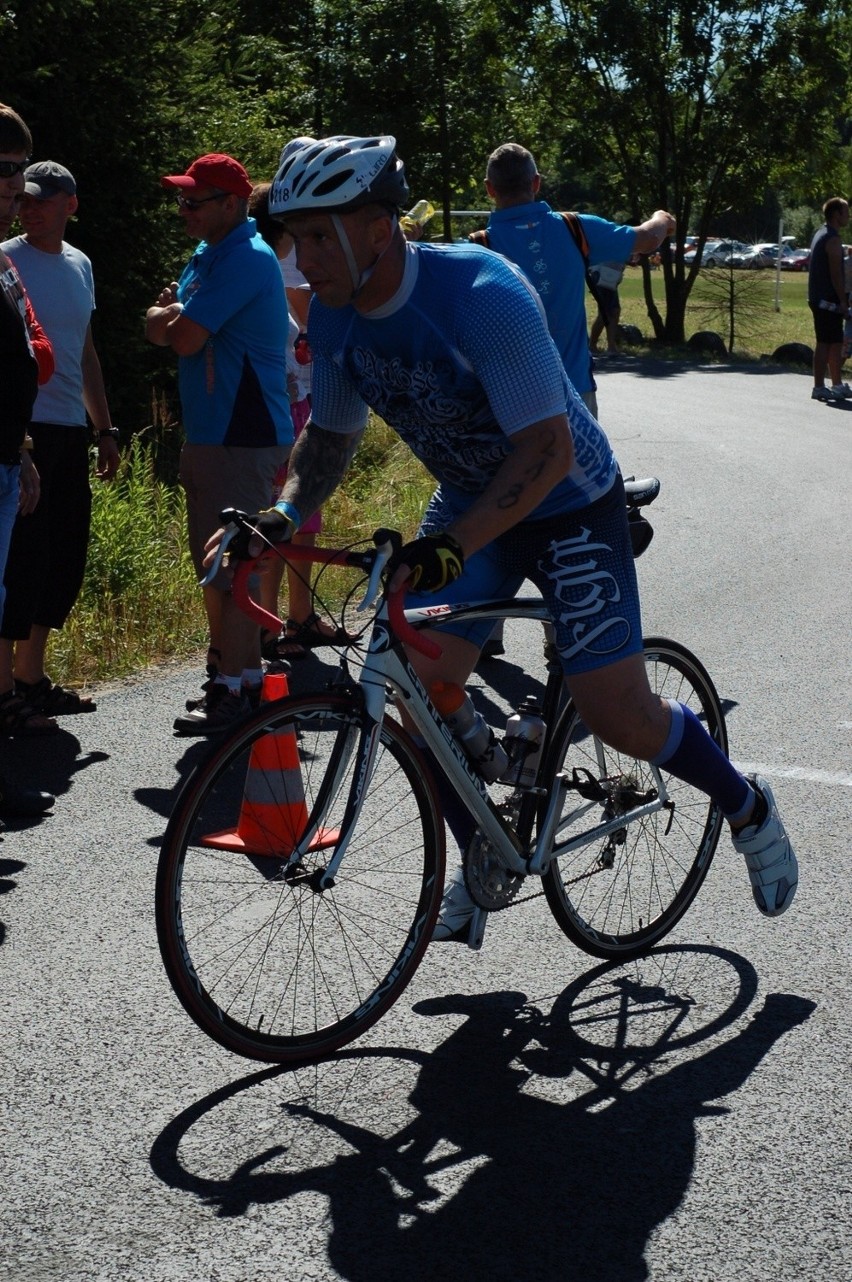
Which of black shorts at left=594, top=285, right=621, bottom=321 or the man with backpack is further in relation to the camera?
black shorts at left=594, top=285, right=621, bottom=321

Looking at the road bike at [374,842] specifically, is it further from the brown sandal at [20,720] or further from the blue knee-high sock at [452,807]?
the brown sandal at [20,720]

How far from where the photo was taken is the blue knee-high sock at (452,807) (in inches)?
160

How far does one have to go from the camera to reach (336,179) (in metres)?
3.49

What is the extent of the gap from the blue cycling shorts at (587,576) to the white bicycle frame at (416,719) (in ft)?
0.42

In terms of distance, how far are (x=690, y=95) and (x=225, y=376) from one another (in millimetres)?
26054

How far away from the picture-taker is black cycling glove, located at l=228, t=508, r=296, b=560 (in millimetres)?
3635

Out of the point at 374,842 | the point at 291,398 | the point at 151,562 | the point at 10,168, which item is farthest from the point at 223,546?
the point at 151,562

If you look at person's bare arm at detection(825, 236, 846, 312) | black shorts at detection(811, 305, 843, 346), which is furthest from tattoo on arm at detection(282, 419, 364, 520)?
black shorts at detection(811, 305, 843, 346)

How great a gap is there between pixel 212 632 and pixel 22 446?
167cm

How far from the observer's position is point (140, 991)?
4.25m

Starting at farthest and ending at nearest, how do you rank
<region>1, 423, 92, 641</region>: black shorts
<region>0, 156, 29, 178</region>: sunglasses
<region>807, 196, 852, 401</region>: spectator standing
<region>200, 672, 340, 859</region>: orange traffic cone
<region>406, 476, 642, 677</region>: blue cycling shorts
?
<region>807, 196, 852, 401</region>: spectator standing, <region>1, 423, 92, 641</region>: black shorts, <region>0, 156, 29, 178</region>: sunglasses, <region>406, 476, 642, 677</region>: blue cycling shorts, <region>200, 672, 340, 859</region>: orange traffic cone

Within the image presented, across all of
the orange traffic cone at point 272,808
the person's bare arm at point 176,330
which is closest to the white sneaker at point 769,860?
the orange traffic cone at point 272,808

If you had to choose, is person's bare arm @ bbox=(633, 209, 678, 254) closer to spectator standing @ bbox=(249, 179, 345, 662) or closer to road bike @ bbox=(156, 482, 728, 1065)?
spectator standing @ bbox=(249, 179, 345, 662)

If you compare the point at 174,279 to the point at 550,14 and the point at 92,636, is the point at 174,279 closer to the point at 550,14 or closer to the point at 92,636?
the point at 92,636
